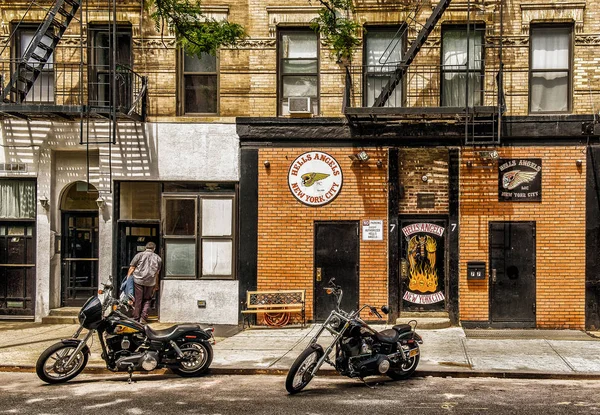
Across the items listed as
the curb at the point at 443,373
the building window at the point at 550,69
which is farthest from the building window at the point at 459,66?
the curb at the point at 443,373

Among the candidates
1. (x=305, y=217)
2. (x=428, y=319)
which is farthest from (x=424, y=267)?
(x=305, y=217)

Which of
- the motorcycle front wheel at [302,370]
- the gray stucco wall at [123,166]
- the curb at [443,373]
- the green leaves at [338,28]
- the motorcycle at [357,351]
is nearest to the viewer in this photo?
the motorcycle front wheel at [302,370]

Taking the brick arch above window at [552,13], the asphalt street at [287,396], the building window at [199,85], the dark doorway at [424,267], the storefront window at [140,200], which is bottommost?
the asphalt street at [287,396]

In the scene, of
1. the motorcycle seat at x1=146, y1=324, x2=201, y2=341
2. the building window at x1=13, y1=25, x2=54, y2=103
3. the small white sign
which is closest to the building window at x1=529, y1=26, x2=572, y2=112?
the small white sign

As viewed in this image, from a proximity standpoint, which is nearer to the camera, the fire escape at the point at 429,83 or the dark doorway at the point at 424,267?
the fire escape at the point at 429,83

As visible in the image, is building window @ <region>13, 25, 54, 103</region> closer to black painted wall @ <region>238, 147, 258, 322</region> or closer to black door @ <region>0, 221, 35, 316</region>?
black door @ <region>0, 221, 35, 316</region>

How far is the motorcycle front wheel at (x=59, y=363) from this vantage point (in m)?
9.69

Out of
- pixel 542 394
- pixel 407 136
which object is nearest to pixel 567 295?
pixel 407 136

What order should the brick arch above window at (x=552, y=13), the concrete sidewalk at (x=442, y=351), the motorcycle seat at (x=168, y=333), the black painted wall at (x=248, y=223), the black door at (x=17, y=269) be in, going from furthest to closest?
the black door at (x=17, y=269) → the black painted wall at (x=248, y=223) → the brick arch above window at (x=552, y=13) → the concrete sidewalk at (x=442, y=351) → the motorcycle seat at (x=168, y=333)

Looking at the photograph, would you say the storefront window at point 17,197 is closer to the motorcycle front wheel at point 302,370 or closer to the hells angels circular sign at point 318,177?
the hells angels circular sign at point 318,177

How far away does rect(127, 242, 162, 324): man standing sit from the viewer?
1427 cm

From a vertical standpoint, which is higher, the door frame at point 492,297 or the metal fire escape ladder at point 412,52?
the metal fire escape ladder at point 412,52

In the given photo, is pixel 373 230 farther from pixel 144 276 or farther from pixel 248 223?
pixel 144 276

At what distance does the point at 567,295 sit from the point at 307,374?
7391 mm
